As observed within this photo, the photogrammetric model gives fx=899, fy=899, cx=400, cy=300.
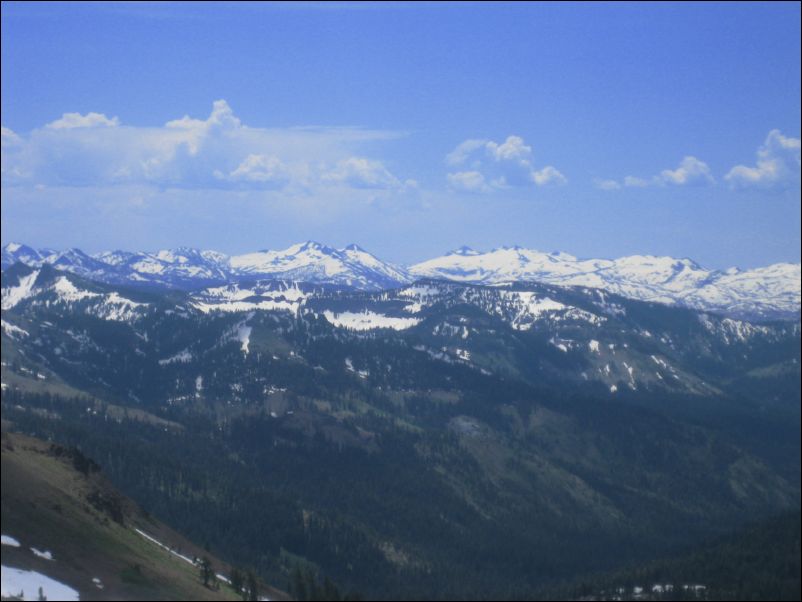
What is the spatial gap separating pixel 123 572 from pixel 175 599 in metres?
8.77

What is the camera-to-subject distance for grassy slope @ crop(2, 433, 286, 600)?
370 feet

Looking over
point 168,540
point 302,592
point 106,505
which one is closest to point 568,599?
point 302,592

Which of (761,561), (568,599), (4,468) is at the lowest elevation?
(568,599)

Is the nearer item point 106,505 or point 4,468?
point 4,468

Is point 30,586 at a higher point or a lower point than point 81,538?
lower

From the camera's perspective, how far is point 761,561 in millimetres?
194250

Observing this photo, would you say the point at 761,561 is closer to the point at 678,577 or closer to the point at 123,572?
the point at 678,577

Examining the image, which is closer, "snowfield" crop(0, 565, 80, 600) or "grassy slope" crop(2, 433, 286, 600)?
"snowfield" crop(0, 565, 80, 600)

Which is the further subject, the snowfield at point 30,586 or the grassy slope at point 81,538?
the grassy slope at point 81,538

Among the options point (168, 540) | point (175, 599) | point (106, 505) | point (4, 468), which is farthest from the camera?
point (168, 540)

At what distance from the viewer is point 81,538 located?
12775 cm

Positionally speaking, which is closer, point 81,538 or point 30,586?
point 30,586

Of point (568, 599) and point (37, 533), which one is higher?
point (37, 533)

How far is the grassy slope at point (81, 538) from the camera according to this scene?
11262 centimetres
